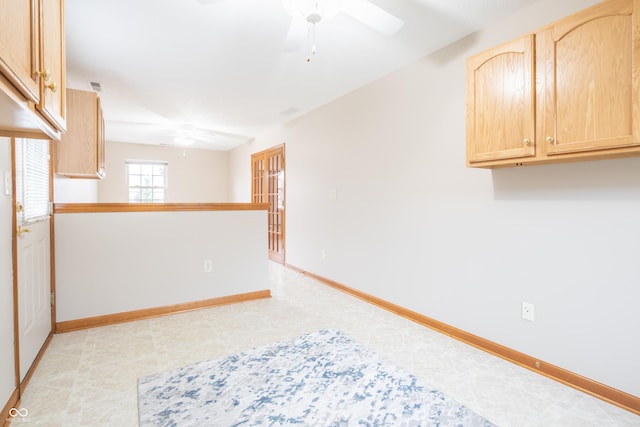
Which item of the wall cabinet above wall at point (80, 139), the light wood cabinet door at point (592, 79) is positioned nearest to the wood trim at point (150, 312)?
the wall cabinet above wall at point (80, 139)

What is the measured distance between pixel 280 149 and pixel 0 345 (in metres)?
4.37

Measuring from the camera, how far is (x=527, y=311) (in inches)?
86.2

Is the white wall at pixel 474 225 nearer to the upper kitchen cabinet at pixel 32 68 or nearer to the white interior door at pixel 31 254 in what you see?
the upper kitchen cabinet at pixel 32 68

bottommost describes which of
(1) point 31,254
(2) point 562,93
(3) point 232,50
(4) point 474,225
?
(1) point 31,254

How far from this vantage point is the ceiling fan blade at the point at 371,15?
178cm

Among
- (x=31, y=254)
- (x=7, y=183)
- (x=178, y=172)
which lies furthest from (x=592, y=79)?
(x=178, y=172)

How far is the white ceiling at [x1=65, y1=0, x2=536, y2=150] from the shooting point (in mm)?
2199

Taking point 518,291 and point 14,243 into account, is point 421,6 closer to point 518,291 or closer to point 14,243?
point 518,291

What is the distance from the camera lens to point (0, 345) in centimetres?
153

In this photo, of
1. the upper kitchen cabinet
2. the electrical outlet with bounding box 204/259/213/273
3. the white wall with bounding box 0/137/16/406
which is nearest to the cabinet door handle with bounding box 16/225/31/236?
the white wall with bounding box 0/137/16/406

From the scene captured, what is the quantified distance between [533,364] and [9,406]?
9.76ft

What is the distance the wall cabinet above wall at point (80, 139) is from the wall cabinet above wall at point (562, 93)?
3163mm

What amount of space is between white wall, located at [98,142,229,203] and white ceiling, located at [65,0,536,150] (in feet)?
8.75

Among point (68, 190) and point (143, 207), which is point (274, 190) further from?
point (68, 190)
